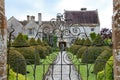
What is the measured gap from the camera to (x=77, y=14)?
2125 inches

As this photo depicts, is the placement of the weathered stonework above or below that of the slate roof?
below

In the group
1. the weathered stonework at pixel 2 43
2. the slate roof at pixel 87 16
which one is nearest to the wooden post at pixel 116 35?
the weathered stonework at pixel 2 43

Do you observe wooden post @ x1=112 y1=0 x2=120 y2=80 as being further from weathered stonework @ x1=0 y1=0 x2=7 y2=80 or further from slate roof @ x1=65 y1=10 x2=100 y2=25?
slate roof @ x1=65 y1=10 x2=100 y2=25

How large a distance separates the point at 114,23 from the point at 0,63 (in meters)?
2.03

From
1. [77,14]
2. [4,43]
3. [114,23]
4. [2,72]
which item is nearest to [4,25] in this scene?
[4,43]

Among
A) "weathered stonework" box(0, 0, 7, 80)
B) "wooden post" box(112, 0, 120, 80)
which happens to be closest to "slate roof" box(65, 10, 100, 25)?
"wooden post" box(112, 0, 120, 80)

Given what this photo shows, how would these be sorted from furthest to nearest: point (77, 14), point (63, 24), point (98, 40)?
1. point (77, 14)
2. point (98, 40)
3. point (63, 24)

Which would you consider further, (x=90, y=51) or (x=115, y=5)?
(x=90, y=51)

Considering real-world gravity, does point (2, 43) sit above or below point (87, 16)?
below

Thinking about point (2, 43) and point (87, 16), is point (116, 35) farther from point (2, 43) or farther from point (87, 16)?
point (87, 16)

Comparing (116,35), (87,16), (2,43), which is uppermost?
(87,16)

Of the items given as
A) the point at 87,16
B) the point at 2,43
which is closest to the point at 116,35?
the point at 2,43

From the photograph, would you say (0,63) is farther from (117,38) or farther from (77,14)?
(77,14)

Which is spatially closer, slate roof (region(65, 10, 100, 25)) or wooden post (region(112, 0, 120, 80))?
wooden post (region(112, 0, 120, 80))
